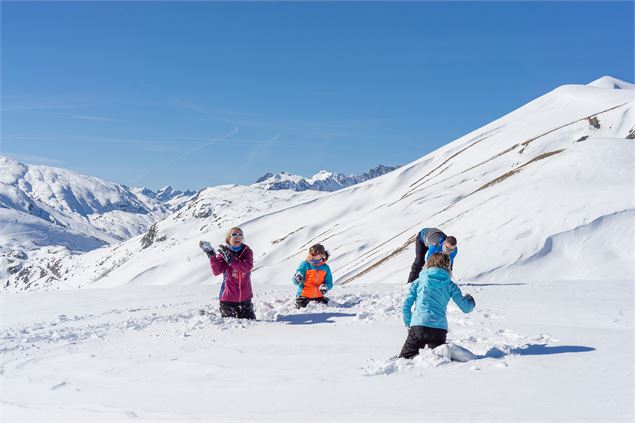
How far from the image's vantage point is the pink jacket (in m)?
10.5

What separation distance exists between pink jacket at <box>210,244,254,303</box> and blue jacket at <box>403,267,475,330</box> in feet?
14.4

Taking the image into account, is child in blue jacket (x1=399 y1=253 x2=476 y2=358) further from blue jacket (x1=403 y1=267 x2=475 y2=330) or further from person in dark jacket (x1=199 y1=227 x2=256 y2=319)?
person in dark jacket (x1=199 y1=227 x2=256 y2=319)

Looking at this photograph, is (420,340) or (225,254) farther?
(225,254)

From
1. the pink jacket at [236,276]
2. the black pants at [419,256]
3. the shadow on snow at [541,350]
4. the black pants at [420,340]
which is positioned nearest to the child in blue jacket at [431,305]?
the black pants at [420,340]

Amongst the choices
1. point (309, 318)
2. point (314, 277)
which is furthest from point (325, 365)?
point (314, 277)

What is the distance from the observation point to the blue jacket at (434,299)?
677cm

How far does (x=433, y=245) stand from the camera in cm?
1241

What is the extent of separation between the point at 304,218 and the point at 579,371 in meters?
78.1

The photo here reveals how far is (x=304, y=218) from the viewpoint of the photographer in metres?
83.7

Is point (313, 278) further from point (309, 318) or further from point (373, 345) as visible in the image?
point (373, 345)

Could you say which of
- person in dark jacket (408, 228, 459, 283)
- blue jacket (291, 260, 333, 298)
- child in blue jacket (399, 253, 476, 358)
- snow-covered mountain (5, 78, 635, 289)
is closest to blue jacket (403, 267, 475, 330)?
child in blue jacket (399, 253, 476, 358)

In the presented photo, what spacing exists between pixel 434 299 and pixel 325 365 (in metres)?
1.68

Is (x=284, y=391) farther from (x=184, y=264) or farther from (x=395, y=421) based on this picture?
(x=184, y=264)

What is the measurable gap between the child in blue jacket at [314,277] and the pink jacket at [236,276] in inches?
55.3
